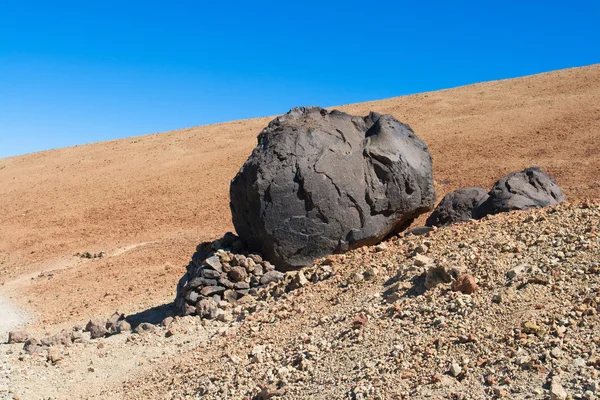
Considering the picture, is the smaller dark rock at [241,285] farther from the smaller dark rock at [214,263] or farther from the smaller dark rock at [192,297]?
the smaller dark rock at [192,297]

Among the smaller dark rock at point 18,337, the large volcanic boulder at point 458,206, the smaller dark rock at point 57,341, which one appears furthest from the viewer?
the large volcanic boulder at point 458,206

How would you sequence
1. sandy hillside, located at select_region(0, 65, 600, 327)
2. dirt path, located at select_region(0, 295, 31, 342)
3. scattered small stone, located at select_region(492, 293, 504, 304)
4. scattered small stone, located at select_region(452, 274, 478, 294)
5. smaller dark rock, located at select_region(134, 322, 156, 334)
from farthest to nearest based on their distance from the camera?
sandy hillside, located at select_region(0, 65, 600, 327) < dirt path, located at select_region(0, 295, 31, 342) < smaller dark rock, located at select_region(134, 322, 156, 334) < scattered small stone, located at select_region(452, 274, 478, 294) < scattered small stone, located at select_region(492, 293, 504, 304)

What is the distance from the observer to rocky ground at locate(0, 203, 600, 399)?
4.99 metres

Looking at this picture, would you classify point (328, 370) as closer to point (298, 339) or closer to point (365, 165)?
point (298, 339)

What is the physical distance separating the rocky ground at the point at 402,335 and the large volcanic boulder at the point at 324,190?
577 millimetres

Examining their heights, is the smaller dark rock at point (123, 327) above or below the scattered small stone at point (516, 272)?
below

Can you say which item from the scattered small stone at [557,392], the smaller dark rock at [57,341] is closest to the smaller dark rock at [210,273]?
the smaller dark rock at [57,341]

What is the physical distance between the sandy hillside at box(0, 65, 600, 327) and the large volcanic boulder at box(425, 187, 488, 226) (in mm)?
5097

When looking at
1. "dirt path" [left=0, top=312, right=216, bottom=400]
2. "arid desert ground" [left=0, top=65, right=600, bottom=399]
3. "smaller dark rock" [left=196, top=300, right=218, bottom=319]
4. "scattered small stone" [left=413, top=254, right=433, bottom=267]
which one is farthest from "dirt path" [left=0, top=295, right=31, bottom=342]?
"scattered small stone" [left=413, top=254, right=433, bottom=267]

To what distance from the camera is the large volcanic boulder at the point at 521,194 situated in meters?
11.2

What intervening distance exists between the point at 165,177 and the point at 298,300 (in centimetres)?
1982

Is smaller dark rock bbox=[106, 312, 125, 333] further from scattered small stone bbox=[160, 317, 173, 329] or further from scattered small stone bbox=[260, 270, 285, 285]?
scattered small stone bbox=[260, 270, 285, 285]

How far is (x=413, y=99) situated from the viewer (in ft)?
121

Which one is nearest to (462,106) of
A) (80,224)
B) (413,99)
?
(413,99)
